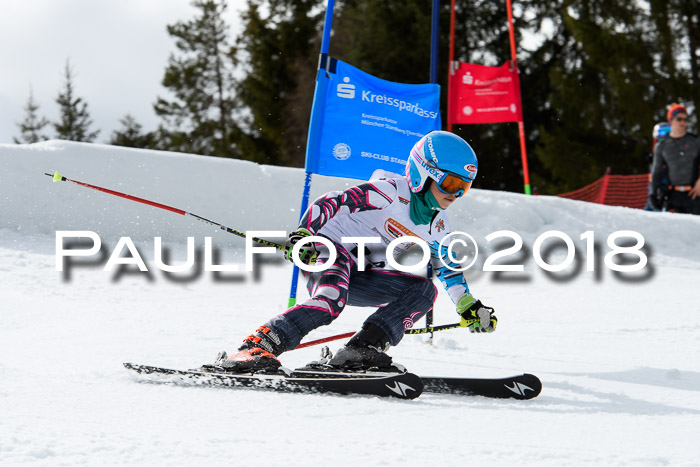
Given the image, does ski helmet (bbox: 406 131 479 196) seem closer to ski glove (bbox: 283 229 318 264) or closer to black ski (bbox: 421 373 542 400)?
ski glove (bbox: 283 229 318 264)

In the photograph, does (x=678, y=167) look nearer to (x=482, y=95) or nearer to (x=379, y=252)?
(x=482, y=95)

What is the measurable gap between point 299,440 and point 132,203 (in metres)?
5.62

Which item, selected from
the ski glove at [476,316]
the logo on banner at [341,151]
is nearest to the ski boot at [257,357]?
the ski glove at [476,316]

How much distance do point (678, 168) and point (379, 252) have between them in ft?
21.8

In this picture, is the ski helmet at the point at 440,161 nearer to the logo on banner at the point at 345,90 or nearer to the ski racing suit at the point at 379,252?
the ski racing suit at the point at 379,252

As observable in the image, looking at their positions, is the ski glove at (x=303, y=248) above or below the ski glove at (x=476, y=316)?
above

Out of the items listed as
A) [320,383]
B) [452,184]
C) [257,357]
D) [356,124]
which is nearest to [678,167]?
[356,124]

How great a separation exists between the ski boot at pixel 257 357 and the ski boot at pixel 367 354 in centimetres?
27

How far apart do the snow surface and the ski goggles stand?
865mm

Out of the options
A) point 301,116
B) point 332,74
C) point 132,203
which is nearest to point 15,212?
point 132,203

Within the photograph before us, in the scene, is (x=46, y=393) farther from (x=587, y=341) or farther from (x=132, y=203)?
(x=132, y=203)

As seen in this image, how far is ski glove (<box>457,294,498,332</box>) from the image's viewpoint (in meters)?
3.34

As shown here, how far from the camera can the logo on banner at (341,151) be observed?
467cm

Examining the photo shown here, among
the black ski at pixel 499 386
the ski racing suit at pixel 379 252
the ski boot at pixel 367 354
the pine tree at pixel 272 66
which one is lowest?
the black ski at pixel 499 386
